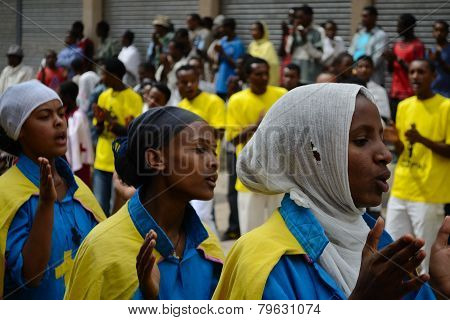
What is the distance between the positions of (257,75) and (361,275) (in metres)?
6.19

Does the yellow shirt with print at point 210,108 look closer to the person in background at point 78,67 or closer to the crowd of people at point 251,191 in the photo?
the crowd of people at point 251,191

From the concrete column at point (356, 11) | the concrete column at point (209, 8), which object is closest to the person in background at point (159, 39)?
the concrete column at point (209, 8)

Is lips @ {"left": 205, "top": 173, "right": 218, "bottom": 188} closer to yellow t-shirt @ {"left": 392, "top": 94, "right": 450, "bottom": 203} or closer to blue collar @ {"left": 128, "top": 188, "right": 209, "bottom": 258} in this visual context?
blue collar @ {"left": 128, "top": 188, "right": 209, "bottom": 258}

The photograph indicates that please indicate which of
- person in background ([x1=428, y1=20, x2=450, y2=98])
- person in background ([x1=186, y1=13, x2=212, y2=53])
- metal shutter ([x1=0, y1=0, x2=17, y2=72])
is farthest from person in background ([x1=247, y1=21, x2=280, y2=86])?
metal shutter ([x1=0, y1=0, x2=17, y2=72])

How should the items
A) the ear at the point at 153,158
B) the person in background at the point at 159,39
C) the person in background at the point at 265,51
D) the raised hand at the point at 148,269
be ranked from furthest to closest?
the person in background at the point at 159,39
the person in background at the point at 265,51
the ear at the point at 153,158
the raised hand at the point at 148,269

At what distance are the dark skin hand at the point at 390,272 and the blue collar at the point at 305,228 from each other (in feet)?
0.76

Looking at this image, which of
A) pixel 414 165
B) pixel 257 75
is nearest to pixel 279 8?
pixel 257 75

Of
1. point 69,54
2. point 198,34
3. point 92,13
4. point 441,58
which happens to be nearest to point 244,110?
point 441,58

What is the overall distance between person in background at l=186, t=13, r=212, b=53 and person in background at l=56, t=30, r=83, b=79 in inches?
65.1

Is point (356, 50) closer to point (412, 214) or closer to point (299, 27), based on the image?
point (299, 27)

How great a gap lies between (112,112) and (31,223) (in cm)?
446

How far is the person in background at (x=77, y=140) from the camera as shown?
25.8 feet

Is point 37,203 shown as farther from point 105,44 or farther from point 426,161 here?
point 105,44

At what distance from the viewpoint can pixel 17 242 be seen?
3.88 meters
